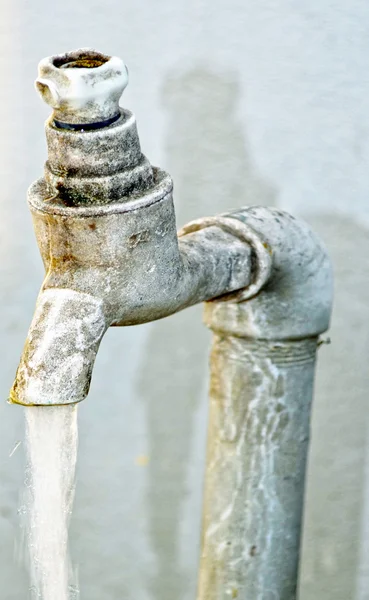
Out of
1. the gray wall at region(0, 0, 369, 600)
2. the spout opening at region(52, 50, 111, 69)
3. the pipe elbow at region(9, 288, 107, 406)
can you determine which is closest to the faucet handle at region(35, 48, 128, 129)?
A: the spout opening at region(52, 50, 111, 69)

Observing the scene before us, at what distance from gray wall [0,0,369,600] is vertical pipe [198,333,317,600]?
26 centimetres

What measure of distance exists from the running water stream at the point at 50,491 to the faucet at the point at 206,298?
47mm

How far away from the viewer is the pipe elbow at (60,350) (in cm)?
69

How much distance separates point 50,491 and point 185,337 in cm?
49

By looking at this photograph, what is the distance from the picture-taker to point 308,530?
130cm

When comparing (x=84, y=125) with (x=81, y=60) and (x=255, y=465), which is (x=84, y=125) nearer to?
(x=81, y=60)

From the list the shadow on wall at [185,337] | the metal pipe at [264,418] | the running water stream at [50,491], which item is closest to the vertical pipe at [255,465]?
the metal pipe at [264,418]

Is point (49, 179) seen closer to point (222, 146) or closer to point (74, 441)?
point (74, 441)

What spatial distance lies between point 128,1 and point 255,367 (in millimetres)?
424

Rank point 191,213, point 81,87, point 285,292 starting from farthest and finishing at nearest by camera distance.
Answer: point 191,213 < point 285,292 < point 81,87

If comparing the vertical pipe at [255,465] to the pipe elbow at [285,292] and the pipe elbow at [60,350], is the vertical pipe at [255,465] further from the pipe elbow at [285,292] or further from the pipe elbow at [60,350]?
the pipe elbow at [60,350]

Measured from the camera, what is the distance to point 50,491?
77cm

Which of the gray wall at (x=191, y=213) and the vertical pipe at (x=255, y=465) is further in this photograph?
the gray wall at (x=191, y=213)

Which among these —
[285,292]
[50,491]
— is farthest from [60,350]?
[285,292]
